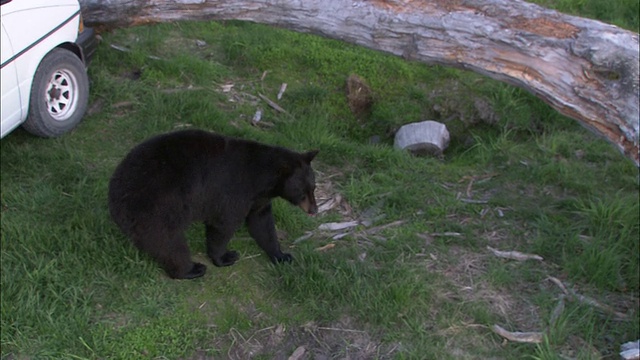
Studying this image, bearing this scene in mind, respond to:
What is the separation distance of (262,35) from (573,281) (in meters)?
4.94

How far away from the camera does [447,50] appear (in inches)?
194

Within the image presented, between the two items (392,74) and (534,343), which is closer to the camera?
(534,343)

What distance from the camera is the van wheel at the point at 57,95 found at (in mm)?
6055

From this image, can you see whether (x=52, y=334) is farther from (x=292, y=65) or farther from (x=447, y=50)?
(x=292, y=65)

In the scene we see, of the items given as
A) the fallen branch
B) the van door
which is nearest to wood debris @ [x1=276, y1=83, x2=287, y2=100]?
the fallen branch

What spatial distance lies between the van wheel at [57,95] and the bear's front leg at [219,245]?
7.41 feet

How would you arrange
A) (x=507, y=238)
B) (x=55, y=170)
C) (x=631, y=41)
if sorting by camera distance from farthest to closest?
(x=55, y=170), (x=507, y=238), (x=631, y=41)

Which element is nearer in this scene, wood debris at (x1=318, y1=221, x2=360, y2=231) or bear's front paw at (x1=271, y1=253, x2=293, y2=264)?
bear's front paw at (x1=271, y1=253, x2=293, y2=264)

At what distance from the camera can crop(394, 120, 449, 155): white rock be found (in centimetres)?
697

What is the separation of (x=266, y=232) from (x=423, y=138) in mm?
2577

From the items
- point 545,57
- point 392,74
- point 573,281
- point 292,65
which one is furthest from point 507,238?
point 292,65

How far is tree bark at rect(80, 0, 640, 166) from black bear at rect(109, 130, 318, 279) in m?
1.18

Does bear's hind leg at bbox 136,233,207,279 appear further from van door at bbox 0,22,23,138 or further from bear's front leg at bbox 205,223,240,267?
van door at bbox 0,22,23,138

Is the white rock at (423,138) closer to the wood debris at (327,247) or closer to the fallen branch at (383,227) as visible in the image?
the fallen branch at (383,227)
